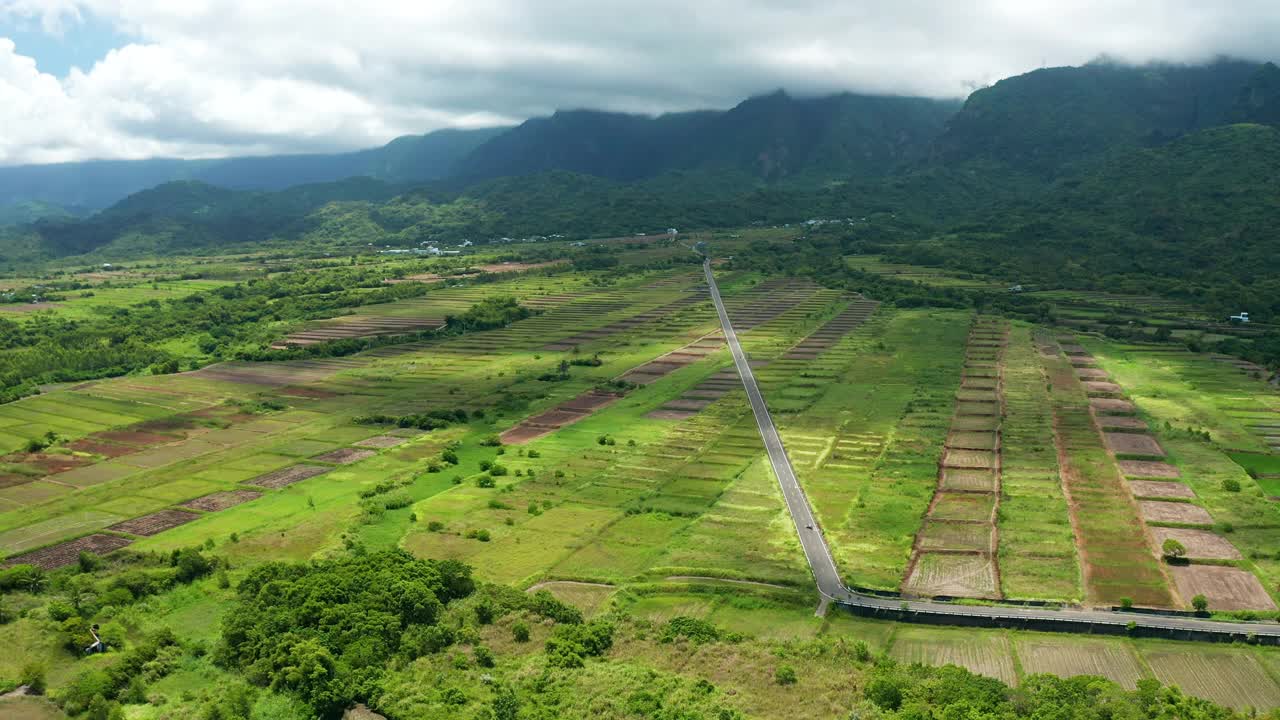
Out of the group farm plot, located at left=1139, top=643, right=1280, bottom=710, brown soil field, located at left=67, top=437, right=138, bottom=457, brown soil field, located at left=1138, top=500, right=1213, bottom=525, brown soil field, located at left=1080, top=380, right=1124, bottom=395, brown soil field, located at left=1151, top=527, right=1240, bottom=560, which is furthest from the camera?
brown soil field, located at left=1080, top=380, right=1124, bottom=395

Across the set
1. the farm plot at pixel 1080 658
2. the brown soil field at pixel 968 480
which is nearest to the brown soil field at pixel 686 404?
the brown soil field at pixel 968 480

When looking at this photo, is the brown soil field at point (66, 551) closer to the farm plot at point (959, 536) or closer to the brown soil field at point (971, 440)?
the farm plot at point (959, 536)

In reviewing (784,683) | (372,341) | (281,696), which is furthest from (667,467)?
(372,341)

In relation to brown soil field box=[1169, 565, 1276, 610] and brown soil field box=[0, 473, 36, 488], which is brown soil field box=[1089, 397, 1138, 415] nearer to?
brown soil field box=[1169, 565, 1276, 610]

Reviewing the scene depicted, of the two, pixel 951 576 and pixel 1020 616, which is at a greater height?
pixel 951 576

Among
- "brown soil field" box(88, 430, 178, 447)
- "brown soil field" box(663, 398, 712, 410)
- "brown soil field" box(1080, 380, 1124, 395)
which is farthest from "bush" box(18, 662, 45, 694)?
"brown soil field" box(1080, 380, 1124, 395)

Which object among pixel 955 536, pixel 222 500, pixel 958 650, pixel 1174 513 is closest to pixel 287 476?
pixel 222 500

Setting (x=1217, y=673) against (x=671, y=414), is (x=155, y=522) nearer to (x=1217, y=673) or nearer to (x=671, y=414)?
(x=671, y=414)
